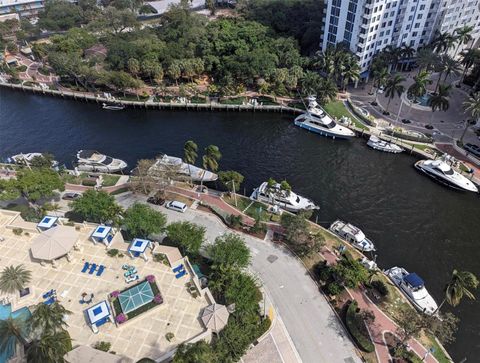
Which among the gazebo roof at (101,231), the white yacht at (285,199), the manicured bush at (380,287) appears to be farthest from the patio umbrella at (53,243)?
the manicured bush at (380,287)

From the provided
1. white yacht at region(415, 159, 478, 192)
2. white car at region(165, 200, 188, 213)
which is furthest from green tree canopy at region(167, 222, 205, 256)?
white yacht at region(415, 159, 478, 192)

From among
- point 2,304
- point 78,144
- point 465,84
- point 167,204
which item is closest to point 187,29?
point 78,144

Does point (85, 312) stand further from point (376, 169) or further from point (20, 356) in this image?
point (376, 169)

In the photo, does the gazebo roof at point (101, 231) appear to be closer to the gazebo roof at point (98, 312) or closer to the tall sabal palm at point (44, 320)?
the gazebo roof at point (98, 312)

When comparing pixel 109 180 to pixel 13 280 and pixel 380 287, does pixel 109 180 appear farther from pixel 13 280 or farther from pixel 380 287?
pixel 380 287

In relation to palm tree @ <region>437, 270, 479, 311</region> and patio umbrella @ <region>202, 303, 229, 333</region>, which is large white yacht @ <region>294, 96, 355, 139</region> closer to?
palm tree @ <region>437, 270, 479, 311</region>

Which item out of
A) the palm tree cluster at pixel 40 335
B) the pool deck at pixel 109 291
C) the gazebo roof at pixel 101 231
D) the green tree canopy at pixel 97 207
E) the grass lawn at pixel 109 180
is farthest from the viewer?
the grass lawn at pixel 109 180
